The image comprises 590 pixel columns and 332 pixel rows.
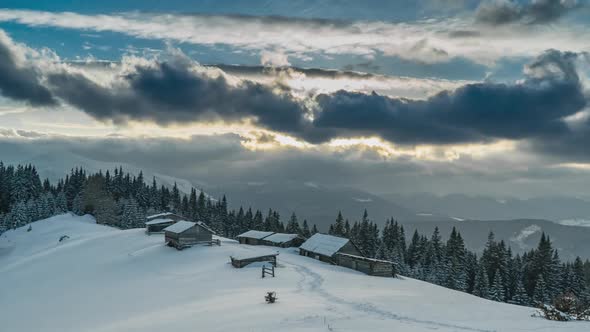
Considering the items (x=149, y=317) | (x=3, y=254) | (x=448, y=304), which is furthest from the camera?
(x=3, y=254)

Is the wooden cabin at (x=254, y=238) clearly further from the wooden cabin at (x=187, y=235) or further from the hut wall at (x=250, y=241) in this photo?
the wooden cabin at (x=187, y=235)

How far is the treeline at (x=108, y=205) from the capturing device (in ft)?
420

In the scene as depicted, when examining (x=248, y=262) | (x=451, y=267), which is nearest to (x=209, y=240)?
(x=248, y=262)

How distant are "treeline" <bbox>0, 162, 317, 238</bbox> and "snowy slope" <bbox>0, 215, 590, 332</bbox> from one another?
52585mm

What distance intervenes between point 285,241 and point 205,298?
5369 cm

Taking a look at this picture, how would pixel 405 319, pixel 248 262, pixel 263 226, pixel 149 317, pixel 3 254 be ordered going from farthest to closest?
1. pixel 263 226
2. pixel 3 254
3. pixel 248 262
4. pixel 149 317
5. pixel 405 319

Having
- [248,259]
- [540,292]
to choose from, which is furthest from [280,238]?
[540,292]

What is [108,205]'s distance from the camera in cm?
12950

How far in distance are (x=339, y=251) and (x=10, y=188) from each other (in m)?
133

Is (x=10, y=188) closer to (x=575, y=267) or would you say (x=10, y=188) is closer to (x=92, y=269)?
(x=92, y=269)

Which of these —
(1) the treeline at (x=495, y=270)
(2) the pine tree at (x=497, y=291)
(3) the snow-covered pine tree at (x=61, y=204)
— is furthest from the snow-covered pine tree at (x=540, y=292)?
(3) the snow-covered pine tree at (x=61, y=204)

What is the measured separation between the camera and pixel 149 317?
33.0m

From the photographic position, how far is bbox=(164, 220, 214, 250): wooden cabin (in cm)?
7144

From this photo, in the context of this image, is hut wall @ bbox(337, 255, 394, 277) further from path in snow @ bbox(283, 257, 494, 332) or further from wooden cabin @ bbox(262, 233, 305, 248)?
wooden cabin @ bbox(262, 233, 305, 248)
